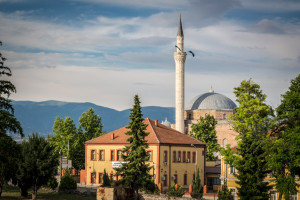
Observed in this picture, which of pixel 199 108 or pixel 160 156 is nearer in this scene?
pixel 160 156

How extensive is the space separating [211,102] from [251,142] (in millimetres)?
70309

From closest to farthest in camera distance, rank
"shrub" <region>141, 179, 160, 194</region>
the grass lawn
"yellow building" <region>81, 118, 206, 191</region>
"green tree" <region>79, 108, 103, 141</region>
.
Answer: the grass lawn
"shrub" <region>141, 179, 160, 194</region>
"yellow building" <region>81, 118, 206, 191</region>
"green tree" <region>79, 108, 103, 141</region>

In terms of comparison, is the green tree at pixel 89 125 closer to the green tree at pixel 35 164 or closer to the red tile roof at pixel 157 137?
the red tile roof at pixel 157 137

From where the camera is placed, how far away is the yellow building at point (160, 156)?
194 feet

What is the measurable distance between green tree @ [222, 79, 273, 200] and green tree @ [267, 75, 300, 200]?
3.27 ft

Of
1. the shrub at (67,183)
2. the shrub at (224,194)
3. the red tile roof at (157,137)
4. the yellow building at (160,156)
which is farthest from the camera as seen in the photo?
the red tile roof at (157,137)

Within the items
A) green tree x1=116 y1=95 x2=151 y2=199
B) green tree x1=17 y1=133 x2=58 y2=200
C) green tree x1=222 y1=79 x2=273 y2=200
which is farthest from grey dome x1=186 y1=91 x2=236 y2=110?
green tree x1=17 y1=133 x2=58 y2=200

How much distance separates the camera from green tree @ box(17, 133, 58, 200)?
38812 millimetres

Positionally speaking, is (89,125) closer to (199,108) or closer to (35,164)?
(199,108)

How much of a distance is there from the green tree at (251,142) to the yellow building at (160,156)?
15585mm

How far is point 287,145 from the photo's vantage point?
36.3 meters

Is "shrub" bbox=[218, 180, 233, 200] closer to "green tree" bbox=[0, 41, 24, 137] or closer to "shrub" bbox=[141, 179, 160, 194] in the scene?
"shrub" bbox=[141, 179, 160, 194]

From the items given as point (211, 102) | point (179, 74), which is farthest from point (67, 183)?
point (211, 102)

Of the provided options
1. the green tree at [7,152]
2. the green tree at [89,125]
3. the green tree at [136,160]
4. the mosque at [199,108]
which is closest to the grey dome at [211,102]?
the mosque at [199,108]
